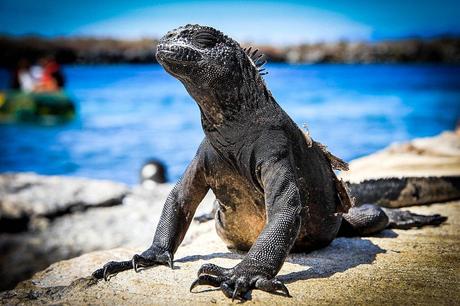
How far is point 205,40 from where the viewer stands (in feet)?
11.0

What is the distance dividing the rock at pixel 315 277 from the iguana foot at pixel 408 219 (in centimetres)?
34

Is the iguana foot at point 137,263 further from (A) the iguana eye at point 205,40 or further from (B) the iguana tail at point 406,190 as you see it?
(B) the iguana tail at point 406,190

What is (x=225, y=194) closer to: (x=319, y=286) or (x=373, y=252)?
(x=319, y=286)

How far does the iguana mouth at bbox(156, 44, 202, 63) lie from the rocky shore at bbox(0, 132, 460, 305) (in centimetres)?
127

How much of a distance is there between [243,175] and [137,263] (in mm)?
851

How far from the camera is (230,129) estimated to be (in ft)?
11.4

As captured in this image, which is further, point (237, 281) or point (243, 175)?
point (243, 175)

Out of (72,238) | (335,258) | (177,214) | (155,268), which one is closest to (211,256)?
(177,214)

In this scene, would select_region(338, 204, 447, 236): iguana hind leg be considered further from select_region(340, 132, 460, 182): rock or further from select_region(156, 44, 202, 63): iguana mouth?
select_region(156, 44, 202, 63): iguana mouth

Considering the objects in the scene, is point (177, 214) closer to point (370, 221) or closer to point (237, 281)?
point (237, 281)

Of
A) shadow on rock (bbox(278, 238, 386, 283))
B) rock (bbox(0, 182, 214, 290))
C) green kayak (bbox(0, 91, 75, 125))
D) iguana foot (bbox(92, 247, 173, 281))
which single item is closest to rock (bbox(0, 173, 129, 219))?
rock (bbox(0, 182, 214, 290))

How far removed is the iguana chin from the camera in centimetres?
317

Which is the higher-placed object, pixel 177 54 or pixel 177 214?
pixel 177 54

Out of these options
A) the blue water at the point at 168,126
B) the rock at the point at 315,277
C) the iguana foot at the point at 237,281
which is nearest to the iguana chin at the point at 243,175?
the iguana foot at the point at 237,281
